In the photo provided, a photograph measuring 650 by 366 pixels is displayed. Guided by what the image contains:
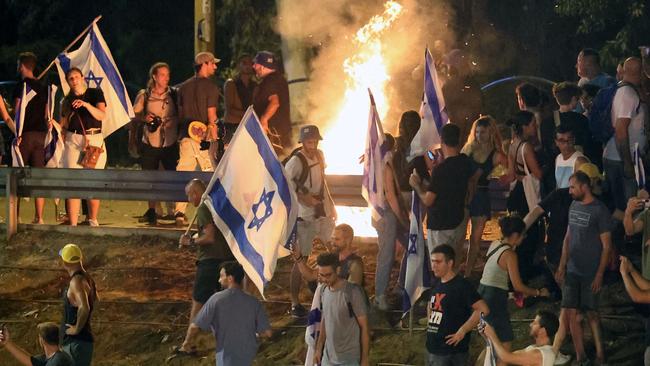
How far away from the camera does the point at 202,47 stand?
2125cm

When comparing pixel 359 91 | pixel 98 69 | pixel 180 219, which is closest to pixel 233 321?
pixel 180 219

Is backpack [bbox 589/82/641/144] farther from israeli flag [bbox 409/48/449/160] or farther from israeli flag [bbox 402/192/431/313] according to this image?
israeli flag [bbox 402/192/431/313]

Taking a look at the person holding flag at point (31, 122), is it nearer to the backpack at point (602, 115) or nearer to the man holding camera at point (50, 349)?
the man holding camera at point (50, 349)

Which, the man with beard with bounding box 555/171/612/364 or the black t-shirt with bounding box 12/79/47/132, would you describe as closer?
the man with beard with bounding box 555/171/612/364

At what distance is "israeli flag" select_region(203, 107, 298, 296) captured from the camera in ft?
47.2

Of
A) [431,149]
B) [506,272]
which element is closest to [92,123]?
[431,149]

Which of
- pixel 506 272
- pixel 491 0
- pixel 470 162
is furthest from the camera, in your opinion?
pixel 491 0

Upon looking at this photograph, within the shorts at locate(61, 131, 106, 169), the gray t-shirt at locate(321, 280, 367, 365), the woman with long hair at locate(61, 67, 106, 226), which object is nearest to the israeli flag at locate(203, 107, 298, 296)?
the gray t-shirt at locate(321, 280, 367, 365)

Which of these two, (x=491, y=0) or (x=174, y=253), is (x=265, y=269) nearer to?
(x=174, y=253)

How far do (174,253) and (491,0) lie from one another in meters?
15.9

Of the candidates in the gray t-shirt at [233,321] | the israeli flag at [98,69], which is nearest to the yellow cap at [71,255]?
the gray t-shirt at [233,321]

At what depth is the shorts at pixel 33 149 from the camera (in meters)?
19.4

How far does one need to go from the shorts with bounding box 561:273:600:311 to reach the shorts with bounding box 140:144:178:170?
6.24 m

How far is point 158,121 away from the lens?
60.7 feet
